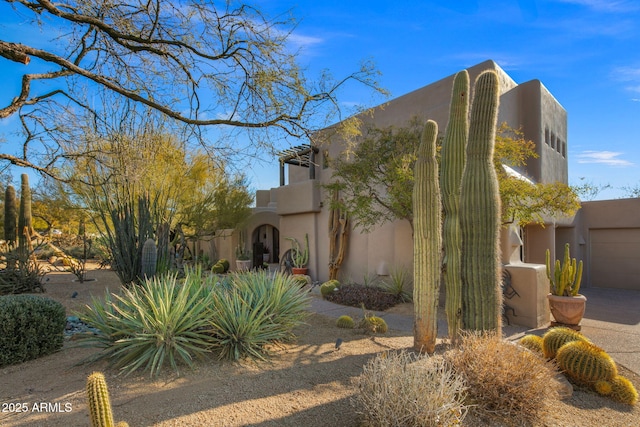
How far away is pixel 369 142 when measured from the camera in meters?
9.28

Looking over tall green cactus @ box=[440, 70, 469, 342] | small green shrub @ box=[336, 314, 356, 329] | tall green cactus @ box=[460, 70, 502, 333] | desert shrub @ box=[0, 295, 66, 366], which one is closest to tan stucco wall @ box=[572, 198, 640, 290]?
tall green cactus @ box=[440, 70, 469, 342]

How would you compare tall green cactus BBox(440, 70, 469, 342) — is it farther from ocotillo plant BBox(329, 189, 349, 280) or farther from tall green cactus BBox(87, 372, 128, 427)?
ocotillo plant BBox(329, 189, 349, 280)

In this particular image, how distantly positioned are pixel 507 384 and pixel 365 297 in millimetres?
6060

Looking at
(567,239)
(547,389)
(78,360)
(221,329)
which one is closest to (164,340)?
(221,329)

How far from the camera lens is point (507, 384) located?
132 inches

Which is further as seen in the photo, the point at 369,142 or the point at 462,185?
the point at 369,142

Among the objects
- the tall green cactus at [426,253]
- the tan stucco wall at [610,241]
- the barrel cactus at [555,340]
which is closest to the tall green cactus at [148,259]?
the tall green cactus at [426,253]

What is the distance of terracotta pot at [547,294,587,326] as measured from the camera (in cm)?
683

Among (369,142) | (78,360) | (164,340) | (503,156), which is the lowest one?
(78,360)

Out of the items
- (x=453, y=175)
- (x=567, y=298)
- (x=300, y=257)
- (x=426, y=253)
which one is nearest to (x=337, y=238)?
(x=300, y=257)

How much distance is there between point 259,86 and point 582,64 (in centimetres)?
734

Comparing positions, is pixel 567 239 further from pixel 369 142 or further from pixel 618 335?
pixel 369 142

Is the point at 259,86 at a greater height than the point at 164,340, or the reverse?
the point at 259,86

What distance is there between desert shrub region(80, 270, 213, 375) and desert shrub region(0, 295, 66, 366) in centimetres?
71
